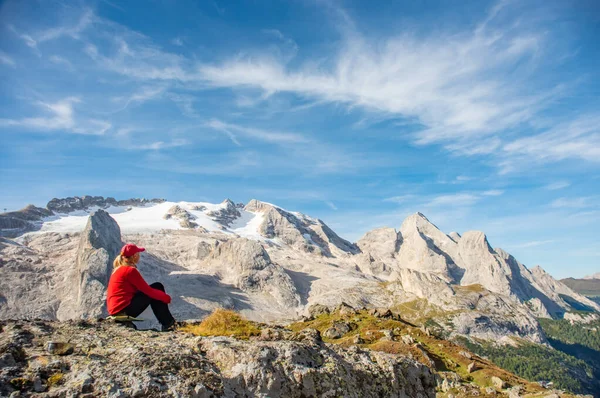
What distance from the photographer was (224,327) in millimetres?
11016

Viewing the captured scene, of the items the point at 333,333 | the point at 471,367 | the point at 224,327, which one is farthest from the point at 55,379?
the point at 471,367

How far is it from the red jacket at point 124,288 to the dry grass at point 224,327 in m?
1.37

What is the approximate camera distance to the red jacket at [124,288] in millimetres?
11177

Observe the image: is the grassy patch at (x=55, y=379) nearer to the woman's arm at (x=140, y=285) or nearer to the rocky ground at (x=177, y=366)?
the rocky ground at (x=177, y=366)

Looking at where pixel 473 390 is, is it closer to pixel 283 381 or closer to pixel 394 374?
pixel 394 374

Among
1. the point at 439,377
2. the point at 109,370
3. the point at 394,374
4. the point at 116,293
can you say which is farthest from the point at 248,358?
the point at 439,377

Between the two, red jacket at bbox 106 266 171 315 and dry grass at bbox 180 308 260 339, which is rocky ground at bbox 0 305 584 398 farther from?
red jacket at bbox 106 266 171 315

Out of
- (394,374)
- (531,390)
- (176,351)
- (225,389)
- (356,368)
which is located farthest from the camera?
(531,390)

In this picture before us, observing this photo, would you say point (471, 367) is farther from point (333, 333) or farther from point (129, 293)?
point (129, 293)

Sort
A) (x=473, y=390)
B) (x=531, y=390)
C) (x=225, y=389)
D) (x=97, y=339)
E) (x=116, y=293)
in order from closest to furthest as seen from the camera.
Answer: (x=225, y=389)
(x=97, y=339)
(x=116, y=293)
(x=473, y=390)
(x=531, y=390)

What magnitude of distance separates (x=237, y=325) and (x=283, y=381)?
3948 mm

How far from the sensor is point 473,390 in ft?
133

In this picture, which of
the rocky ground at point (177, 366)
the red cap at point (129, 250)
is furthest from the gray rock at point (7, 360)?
the red cap at point (129, 250)

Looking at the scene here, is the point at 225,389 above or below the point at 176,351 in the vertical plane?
below
